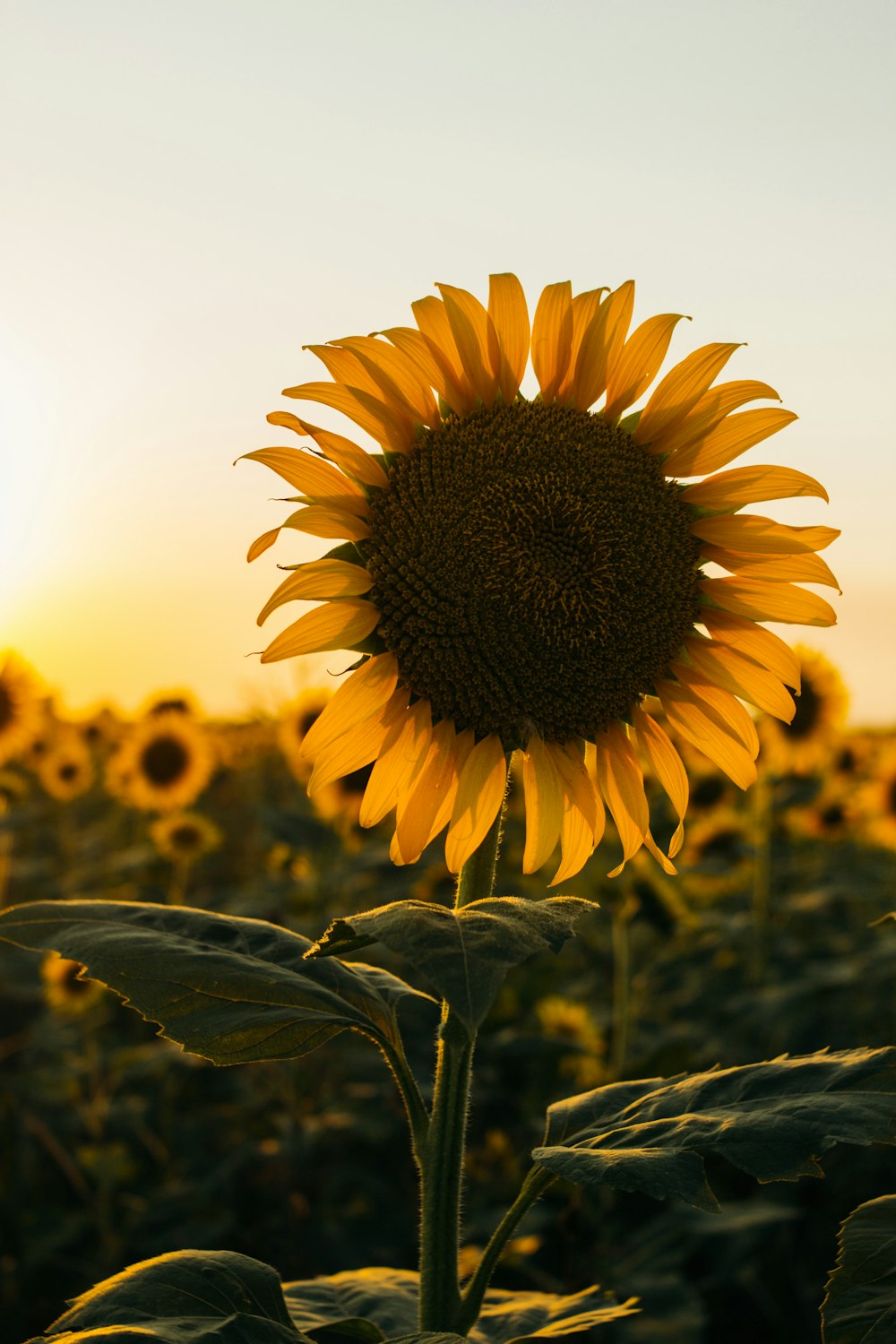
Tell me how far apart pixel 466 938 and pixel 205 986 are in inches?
19.6

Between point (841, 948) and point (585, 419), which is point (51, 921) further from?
point (841, 948)

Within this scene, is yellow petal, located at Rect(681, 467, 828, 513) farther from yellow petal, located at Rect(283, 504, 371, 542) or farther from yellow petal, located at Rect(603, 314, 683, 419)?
yellow petal, located at Rect(283, 504, 371, 542)

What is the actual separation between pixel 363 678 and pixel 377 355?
523 mm

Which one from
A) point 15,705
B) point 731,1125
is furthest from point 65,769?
point 731,1125

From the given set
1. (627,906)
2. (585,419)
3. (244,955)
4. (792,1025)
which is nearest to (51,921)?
(244,955)

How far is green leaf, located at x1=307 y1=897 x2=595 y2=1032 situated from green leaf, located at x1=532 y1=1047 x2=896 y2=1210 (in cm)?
29

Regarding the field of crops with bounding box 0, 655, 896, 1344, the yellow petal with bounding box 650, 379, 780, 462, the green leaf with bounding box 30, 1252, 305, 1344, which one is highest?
the yellow petal with bounding box 650, 379, 780, 462

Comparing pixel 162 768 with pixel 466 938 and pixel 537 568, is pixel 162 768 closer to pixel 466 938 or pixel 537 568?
pixel 537 568

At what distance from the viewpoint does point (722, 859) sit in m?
6.67

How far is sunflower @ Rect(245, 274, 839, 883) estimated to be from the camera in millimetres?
1858

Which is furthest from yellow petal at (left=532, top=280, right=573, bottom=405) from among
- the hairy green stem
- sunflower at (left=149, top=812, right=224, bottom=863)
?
sunflower at (left=149, top=812, right=224, bottom=863)

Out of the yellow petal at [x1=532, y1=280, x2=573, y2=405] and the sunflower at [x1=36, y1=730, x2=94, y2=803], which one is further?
the sunflower at [x1=36, y1=730, x2=94, y2=803]

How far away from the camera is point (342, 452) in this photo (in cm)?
185

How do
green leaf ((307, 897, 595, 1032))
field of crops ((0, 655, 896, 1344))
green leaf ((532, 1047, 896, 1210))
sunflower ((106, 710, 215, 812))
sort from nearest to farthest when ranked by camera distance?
1. green leaf ((307, 897, 595, 1032))
2. green leaf ((532, 1047, 896, 1210))
3. field of crops ((0, 655, 896, 1344))
4. sunflower ((106, 710, 215, 812))
